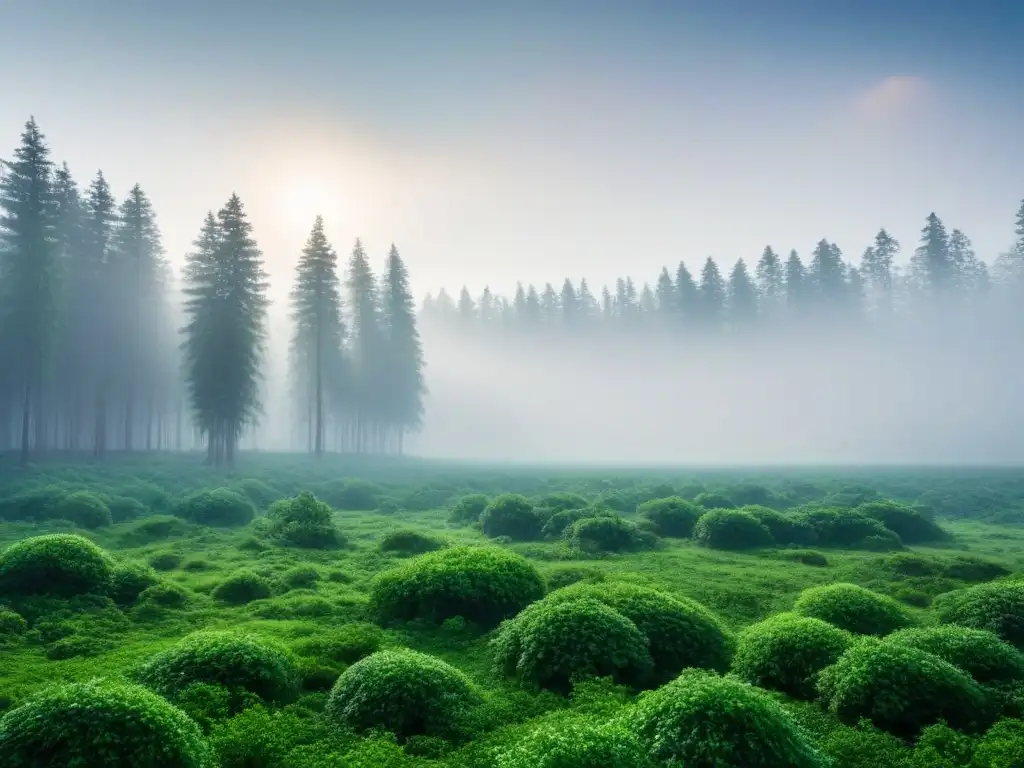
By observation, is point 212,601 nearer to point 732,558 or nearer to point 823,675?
point 823,675

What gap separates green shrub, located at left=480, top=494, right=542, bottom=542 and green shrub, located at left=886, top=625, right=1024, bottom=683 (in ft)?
45.7

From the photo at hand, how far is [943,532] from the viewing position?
22031 mm

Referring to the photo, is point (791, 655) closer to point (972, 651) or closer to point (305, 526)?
point (972, 651)

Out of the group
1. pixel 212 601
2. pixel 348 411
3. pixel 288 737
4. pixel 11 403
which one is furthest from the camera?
pixel 348 411

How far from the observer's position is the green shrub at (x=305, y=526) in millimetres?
20000

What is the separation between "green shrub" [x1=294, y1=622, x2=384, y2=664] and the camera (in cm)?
1027

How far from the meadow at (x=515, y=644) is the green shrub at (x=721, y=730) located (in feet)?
0.09

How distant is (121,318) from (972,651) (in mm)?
55827

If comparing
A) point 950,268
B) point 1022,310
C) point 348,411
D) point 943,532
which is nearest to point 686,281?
point 950,268

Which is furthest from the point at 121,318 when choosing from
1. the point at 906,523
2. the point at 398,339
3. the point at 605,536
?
the point at 906,523

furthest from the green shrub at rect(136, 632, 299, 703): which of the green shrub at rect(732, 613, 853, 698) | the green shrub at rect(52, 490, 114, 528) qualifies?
the green shrub at rect(52, 490, 114, 528)

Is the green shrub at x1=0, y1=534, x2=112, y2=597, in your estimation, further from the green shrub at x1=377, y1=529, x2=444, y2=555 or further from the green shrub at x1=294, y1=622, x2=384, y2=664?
the green shrub at x1=377, y1=529, x2=444, y2=555

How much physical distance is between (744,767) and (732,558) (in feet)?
41.9

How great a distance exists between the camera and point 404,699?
8.01 m
